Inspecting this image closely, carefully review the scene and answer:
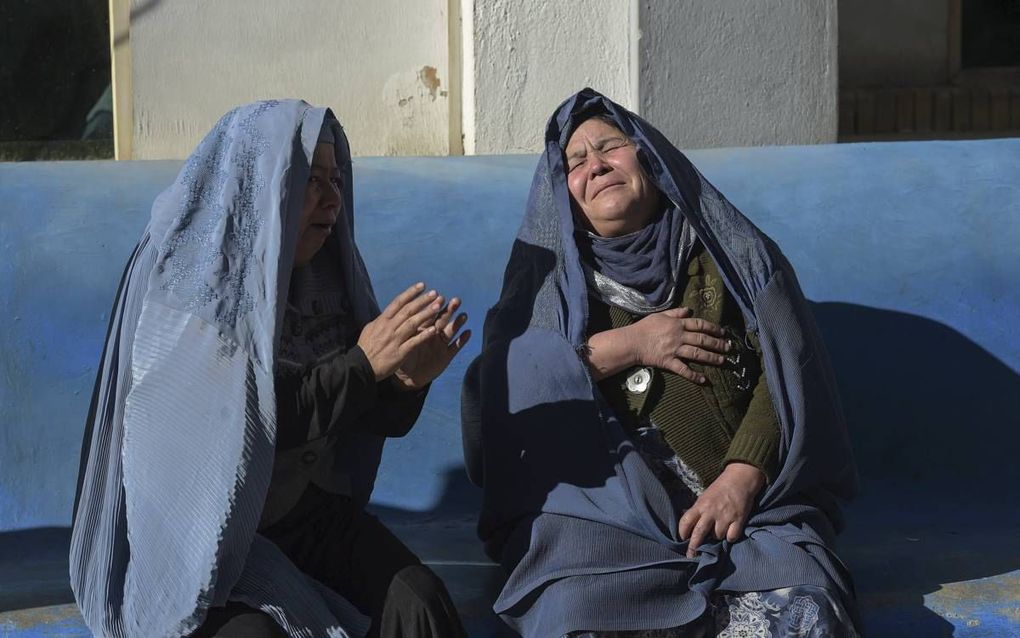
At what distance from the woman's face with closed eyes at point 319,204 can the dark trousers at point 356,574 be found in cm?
52

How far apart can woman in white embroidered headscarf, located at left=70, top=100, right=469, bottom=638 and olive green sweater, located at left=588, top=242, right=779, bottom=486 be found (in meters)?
0.58

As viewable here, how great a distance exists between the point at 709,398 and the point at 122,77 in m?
2.59

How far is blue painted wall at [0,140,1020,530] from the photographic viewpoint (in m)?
4.12

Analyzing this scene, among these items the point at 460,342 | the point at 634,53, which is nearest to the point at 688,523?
the point at 460,342

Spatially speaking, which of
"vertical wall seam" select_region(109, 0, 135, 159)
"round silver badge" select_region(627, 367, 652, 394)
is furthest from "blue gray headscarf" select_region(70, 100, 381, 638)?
"vertical wall seam" select_region(109, 0, 135, 159)

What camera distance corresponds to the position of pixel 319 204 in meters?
3.13

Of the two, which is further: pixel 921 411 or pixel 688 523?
pixel 921 411

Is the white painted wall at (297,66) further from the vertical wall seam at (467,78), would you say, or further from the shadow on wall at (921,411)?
the shadow on wall at (921,411)

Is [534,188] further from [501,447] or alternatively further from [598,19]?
[598,19]

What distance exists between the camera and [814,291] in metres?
4.37

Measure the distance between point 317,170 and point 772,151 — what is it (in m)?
2.01

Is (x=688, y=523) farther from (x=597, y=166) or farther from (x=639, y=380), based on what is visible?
(x=597, y=166)

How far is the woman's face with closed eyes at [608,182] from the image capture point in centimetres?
355

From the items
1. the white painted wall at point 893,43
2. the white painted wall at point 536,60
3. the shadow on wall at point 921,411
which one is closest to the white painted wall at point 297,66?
the white painted wall at point 536,60
